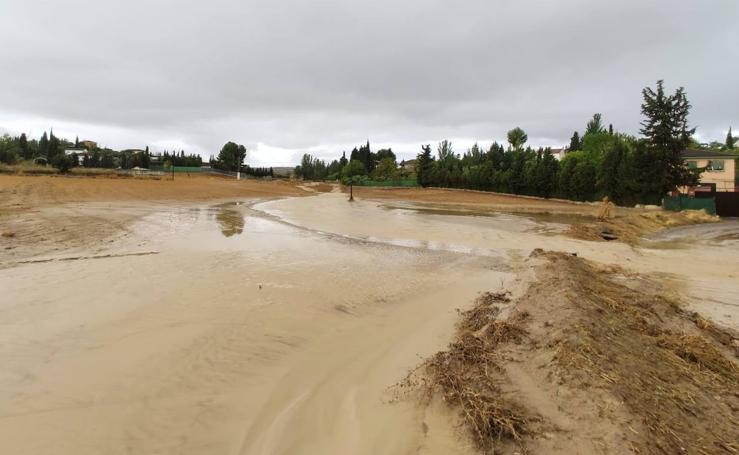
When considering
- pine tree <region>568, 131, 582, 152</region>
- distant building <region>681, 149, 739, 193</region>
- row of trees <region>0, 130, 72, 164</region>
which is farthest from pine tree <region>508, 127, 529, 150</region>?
row of trees <region>0, 130, 72, 164</region>

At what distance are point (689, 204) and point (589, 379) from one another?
37.4 meters

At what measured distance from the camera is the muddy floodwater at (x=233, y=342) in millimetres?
2793

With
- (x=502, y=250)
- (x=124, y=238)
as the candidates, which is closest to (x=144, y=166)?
(x=124, y=238)

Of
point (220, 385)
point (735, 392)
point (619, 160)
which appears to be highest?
point (619, 160)

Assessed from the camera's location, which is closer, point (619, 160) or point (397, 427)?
point (397, 427)

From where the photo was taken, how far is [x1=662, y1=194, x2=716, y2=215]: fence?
30562mm

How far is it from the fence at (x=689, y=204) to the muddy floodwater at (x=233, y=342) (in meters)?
26.7

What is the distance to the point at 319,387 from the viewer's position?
11.7 feet

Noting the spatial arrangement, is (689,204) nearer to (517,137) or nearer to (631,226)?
(631,226)

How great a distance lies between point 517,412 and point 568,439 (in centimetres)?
35

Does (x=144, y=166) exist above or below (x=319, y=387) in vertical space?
above

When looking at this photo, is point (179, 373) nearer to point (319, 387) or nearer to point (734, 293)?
point (319, 387)

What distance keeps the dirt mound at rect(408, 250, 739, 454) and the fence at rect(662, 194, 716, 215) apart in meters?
33.4

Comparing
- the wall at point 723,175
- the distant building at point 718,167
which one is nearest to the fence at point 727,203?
the wall at point 723,175
